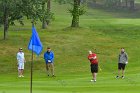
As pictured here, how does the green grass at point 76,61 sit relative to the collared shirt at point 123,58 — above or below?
below

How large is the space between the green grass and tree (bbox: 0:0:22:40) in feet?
6.13

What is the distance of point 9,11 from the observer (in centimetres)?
4203

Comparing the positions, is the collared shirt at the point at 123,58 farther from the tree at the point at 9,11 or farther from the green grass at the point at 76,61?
the tree at the point at 9,11

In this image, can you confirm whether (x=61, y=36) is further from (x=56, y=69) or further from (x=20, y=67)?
(x=20, y=67)

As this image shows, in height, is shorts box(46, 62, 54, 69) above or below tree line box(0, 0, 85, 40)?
below

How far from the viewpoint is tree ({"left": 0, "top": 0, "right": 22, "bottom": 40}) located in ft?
129

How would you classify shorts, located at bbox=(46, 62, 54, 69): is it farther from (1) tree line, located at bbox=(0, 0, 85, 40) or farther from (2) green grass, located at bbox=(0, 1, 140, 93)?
(1) tree line, located at bbox=(0, 0, 85, 40)

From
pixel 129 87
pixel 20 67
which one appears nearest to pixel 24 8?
pixel 20 67

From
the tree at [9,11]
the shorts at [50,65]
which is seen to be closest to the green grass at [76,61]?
the shorts at [50,65]

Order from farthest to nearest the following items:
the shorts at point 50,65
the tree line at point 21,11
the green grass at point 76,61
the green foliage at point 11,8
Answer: the tree line at point 21,11 → the green foliage at point 11,8 → the shorts at point 50,65 → the green grass at point 76,61

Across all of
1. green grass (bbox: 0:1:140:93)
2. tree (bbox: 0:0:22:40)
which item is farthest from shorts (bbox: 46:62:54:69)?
tree (bbox: 0:0:22:40)

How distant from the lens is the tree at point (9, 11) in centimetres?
3944

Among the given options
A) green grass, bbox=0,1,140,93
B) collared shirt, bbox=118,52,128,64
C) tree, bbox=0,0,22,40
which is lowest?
green grass, bbox=0,1,140,93

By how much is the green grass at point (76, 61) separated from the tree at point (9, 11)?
1867 millimetres
